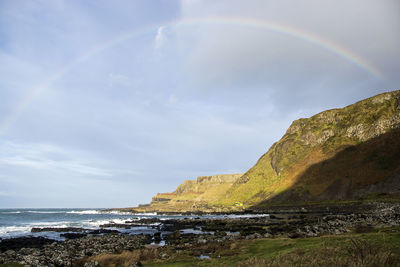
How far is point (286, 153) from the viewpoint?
19812 cm

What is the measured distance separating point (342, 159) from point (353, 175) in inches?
687

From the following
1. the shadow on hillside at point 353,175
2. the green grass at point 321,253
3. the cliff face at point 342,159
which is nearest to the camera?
the green grass at point 321,253

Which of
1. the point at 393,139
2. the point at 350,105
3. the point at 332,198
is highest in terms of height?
the point at 350,105

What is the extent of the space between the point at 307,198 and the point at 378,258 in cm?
14367

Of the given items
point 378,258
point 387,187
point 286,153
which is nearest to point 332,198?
point 387,187

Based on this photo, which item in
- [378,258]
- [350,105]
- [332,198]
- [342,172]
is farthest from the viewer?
[350,105]

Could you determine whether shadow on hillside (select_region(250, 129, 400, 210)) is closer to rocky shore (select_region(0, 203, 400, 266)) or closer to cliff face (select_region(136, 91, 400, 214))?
cliff face (select_region(136, 91, 400, 214))

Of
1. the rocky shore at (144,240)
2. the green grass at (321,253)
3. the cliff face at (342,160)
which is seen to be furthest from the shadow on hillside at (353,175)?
the green grass at (321,253)

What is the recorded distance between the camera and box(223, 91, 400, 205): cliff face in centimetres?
12581

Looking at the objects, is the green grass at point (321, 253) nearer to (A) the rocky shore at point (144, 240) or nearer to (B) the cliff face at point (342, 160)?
(A) the rocky shore at point (144, 240)

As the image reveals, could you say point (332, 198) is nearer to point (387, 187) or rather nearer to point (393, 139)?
point (387, 187)

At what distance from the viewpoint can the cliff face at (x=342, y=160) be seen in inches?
4929

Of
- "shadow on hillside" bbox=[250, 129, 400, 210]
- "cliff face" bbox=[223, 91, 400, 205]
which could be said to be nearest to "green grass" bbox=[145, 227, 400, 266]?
"shadow on hillside" bbox=[250, 129, 400, 210]

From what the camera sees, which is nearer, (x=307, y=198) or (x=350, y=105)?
(x=307, y=198)
